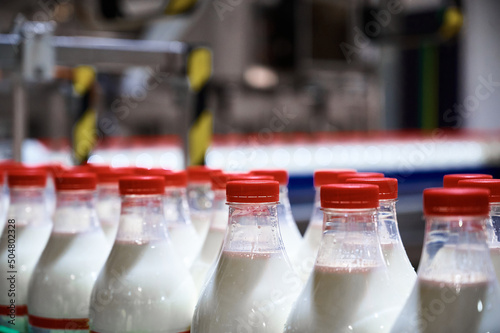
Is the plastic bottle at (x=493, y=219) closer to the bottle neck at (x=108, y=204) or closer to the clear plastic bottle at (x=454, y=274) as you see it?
the clear plastic bottle at (x=454, y=274)

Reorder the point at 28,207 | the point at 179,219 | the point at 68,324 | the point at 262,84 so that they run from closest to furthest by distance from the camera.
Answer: the point at 68,324, the point at 179,219, the point at 28,207, the point at 262,84

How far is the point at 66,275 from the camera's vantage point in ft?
2.94

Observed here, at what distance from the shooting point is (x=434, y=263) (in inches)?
22.3

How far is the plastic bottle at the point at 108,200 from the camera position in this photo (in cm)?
109

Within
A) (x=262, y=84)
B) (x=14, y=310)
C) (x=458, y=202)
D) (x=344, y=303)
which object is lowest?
(x=14, y=310)

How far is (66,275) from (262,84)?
17.6 ft

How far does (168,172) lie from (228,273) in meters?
0.35

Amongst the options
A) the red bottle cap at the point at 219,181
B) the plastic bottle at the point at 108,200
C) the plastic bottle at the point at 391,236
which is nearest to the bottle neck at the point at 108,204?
the plastic bottle at the point at 108,200

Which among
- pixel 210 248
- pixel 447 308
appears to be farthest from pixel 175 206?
pixel 447 308

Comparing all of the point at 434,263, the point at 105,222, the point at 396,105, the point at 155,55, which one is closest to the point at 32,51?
the point at 155,55

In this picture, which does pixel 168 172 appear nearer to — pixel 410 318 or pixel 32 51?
pixel 410 318

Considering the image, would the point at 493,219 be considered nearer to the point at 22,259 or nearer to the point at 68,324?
the point at 68,324

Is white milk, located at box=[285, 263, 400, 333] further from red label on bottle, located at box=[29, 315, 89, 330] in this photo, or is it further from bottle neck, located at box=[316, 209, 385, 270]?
red label on bottle, located at box=[29, 315, 89, 330]

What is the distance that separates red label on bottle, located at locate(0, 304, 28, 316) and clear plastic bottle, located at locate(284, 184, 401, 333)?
576mm
